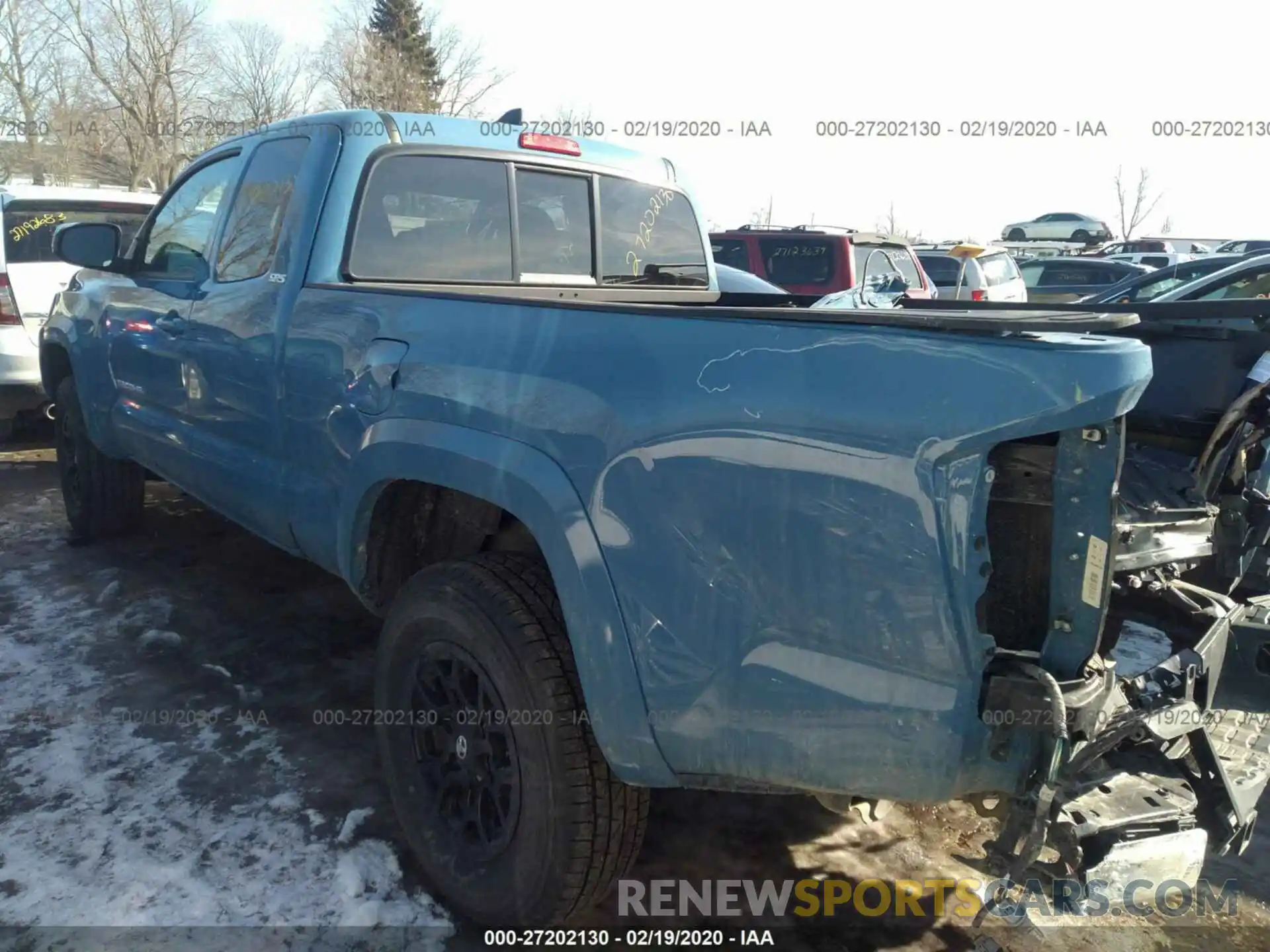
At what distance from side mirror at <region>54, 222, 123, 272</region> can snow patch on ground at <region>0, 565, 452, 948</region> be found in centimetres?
185

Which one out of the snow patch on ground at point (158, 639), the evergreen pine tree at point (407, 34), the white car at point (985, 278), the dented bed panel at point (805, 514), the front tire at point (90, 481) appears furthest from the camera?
the evergreen pine tree at point (407, 34)

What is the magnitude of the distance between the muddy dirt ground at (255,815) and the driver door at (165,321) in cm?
77

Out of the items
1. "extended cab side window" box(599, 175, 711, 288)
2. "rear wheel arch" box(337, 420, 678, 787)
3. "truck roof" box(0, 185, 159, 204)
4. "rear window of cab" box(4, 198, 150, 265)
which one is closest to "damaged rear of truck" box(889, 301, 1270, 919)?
"rear wheel arch" box(337, 420, 678, 787)

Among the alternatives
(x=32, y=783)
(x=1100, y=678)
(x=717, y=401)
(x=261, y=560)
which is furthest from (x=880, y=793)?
(x=261, y=560)

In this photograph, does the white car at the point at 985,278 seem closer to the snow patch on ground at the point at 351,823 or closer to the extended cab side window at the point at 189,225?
the extended cab side window at the point at 189,225

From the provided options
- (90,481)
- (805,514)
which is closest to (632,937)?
(805,514)

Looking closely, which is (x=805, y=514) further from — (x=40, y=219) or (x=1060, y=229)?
(x=1060, y=229)

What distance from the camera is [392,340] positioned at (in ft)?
8.31

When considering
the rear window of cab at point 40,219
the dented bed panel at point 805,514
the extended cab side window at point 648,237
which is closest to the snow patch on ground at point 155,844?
the dented bed panel at point 805,514

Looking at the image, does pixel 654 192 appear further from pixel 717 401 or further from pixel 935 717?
pixel 935 717

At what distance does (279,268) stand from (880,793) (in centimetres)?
245

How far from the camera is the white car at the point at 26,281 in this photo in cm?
645

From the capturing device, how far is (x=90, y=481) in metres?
5.00

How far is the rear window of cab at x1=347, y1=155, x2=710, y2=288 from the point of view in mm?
3105
